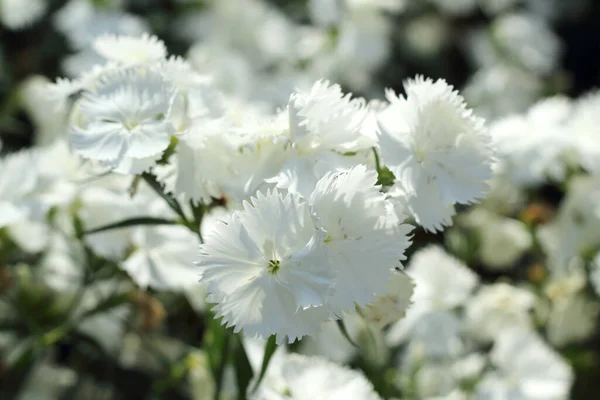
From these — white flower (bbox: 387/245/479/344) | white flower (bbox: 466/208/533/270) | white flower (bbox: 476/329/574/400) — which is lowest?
white flower (bbox: 476/329/574/400)

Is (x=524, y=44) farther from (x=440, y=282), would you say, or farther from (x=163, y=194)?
(x=163, y=194)

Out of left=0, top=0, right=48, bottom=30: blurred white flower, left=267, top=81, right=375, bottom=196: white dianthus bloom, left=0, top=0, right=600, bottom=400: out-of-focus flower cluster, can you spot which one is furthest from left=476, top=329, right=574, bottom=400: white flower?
left=0, top=0, right=48, bottom=30: blurred white flower

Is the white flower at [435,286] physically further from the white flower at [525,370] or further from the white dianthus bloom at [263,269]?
the white dianthus bloom at [263,269]

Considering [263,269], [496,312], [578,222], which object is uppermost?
[578,222]

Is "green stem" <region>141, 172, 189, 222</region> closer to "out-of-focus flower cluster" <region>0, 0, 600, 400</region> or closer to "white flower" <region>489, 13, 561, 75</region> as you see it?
"out-of-focus flower cluster" <region>0, 0, 600, 400</region>

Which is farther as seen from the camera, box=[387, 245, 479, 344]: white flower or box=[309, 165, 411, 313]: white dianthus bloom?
box=[387, 245, 479, 344]: white flower

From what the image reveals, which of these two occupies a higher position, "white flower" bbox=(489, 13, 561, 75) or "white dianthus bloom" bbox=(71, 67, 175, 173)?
"white flower" bbox=(489, 13, 561, 75)

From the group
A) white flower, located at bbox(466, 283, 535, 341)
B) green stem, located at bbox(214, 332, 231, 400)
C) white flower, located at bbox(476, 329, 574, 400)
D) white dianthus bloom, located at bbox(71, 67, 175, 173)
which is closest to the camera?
white dianthus bloom, located at bbox(71, 67, 175, 173)

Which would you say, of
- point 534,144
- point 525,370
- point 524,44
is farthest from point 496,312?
point 524,44
